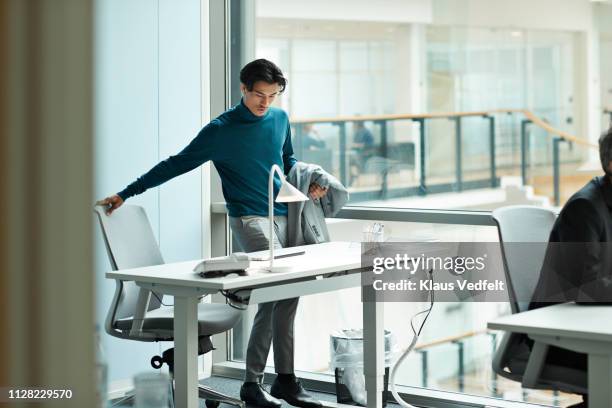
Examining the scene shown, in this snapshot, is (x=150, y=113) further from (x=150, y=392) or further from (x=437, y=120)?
(x=150, y=392)

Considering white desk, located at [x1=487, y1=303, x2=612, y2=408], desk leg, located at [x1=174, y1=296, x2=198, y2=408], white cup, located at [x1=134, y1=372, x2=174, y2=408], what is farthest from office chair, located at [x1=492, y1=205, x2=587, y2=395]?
white cup, located at [x1=134, y1=372, x2=174, y2=408]

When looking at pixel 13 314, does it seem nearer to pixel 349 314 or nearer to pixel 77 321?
pixel 77 321

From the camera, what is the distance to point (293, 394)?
4.24 meters

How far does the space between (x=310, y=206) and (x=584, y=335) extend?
6.46ft

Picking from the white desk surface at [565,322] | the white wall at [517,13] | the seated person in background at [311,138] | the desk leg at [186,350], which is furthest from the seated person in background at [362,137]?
the white desk surface at [565,322]

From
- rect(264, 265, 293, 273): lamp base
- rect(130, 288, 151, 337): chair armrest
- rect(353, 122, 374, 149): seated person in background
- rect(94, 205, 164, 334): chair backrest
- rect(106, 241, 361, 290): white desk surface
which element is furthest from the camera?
rect(353, 122, 374, 149): seated person in background

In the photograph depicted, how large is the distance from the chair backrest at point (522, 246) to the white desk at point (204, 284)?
2.51 ft

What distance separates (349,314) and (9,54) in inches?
157

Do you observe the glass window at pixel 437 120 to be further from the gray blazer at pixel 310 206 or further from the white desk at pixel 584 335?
the white desk at pixel 584 335

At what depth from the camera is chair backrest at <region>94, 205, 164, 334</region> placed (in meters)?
3.86

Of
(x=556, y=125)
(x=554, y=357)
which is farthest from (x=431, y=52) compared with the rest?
(x=554, y=357)

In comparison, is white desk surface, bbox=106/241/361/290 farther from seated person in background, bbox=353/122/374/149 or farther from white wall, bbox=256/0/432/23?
white wall, bbox=256/0/432/23

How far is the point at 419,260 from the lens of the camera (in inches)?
156

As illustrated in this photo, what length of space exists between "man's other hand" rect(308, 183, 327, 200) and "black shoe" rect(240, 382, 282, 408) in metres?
0.96
